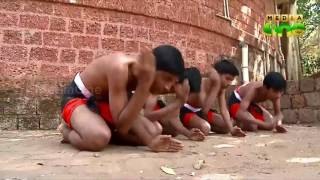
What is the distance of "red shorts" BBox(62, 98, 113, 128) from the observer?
3.78 meters

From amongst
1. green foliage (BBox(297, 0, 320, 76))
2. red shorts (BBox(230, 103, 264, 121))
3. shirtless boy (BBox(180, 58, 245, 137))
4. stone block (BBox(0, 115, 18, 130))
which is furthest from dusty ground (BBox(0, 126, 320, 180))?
green foliage (BBox(297, 0, 320, 76))

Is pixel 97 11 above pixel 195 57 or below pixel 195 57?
above

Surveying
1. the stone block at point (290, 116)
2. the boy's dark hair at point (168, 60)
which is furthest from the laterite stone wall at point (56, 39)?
the boy's dark hair at point (168, 60)

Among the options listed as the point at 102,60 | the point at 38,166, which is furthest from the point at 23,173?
the point at 102,60

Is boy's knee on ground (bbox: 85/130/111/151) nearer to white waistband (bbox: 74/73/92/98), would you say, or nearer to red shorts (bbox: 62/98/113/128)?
red shorts (bbox: 62/98/113/128)

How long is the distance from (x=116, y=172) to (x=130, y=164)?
23 cm

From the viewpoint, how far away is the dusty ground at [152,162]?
2811mm

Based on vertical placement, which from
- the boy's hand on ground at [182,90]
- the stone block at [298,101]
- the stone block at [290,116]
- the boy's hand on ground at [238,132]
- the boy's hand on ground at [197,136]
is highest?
the boy's hand on ground at [182,90]

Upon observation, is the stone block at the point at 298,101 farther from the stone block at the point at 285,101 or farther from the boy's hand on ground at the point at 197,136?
the boy's hand on ground at the point at 197,136

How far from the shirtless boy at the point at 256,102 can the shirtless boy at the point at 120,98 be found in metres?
2.21

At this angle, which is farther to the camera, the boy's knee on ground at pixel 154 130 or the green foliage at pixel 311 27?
the green foliage at pixel 311 27

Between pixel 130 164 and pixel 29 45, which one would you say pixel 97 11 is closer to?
pixel 29 45

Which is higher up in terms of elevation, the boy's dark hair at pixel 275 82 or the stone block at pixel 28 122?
the boy's dark hair at pixel 275 82

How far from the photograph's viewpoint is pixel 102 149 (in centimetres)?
361
